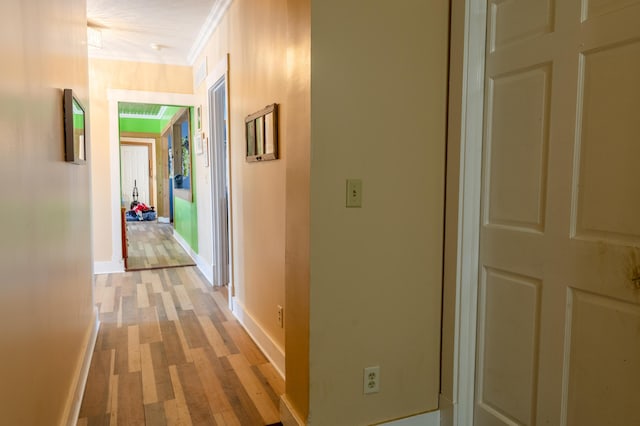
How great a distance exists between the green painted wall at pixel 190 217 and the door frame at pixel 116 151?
65cm

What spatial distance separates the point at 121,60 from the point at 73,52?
303 cm

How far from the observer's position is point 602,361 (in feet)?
4.73

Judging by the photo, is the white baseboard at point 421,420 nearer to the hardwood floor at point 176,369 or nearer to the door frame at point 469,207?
the door frame at point 469,207

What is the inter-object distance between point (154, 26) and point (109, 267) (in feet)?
9.56

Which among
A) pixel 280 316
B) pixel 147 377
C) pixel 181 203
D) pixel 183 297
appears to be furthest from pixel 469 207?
pixel 181 203

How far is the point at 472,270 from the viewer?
1.90m

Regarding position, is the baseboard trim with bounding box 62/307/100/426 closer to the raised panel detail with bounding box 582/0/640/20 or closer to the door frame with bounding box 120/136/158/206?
the raised panel detail with bounding box 582/0/640/20

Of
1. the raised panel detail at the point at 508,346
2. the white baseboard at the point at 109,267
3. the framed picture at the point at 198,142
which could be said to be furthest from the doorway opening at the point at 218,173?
the raised panel detail at the point at 508,346

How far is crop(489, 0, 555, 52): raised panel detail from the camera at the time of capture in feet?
5.21

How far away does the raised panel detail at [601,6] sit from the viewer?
135cm

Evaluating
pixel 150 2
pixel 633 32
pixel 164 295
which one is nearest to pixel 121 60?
pixel 150 2

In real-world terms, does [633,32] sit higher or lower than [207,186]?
higher

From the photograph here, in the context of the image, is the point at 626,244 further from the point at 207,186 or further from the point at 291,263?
the point at 207,186

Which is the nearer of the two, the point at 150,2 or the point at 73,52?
the point at 73,52
